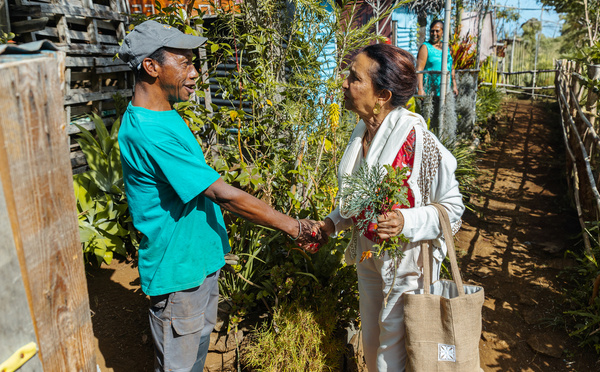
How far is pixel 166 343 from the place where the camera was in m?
2.08

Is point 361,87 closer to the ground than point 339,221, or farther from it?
farther from it

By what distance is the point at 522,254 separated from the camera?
4660 millimetres

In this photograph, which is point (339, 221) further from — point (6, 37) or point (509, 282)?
point (6, 37)

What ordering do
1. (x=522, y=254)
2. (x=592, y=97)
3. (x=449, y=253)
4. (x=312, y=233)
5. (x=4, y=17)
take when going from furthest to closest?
(x=592, y=97) < (x=522, y=254) < (x=4, y=17) < (x=312, y=233) < (x=449, y=253)

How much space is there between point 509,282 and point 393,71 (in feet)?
9.82

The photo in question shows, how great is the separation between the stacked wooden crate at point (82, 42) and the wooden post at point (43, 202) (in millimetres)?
3618

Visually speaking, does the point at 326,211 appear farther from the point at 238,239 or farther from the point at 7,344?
the point at 7,344

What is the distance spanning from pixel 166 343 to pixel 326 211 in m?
1.51

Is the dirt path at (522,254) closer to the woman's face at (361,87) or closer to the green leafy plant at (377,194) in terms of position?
the green leafy plant at (377,194)

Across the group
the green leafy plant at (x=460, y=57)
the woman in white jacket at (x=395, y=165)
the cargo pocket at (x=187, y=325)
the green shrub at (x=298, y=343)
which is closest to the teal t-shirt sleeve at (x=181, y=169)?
the cargo pocket at (x=187, y=325)

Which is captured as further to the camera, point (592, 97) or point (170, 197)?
point (592, 97)

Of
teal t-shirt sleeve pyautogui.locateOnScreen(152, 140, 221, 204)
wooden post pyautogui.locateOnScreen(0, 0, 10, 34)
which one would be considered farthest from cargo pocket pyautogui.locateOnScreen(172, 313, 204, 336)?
wooden post pyautogui.locateOnScreen(0, 0, 10, 34)

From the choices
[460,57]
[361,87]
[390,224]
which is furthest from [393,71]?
[460,57]

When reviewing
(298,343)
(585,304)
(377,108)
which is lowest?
(585,304)
